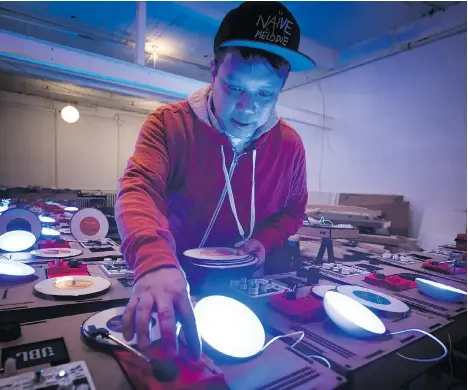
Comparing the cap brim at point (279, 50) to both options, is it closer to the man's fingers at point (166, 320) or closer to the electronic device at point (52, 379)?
the man's fingers at point (166, 320)

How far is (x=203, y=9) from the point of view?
301cm

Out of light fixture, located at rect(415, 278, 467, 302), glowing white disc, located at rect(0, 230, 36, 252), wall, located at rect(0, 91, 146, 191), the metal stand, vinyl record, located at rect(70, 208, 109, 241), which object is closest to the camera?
light fixture, located at rect(415, 278, 467, 302)

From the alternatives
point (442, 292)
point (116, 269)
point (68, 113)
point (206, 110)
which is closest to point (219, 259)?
point (206, 110)

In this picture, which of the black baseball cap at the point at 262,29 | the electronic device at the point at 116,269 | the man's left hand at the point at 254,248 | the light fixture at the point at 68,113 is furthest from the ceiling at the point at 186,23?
the man's left hand at the point at 254,248

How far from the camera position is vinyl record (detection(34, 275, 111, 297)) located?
970mm

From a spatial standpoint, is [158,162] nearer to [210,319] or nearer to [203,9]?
[210,319]

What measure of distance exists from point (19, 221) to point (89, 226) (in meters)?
0.42

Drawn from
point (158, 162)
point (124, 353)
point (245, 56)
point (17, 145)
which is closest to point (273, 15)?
point (245, 56)

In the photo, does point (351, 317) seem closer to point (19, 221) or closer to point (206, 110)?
point (206, 110)

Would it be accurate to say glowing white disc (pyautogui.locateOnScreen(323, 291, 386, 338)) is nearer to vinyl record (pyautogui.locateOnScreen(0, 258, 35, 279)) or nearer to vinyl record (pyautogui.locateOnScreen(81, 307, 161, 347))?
vinyl record (pyautogui.locateOnScreen(81, 307, 161, 347))

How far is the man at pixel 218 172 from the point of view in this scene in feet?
1.78

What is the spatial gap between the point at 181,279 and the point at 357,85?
15.6ft

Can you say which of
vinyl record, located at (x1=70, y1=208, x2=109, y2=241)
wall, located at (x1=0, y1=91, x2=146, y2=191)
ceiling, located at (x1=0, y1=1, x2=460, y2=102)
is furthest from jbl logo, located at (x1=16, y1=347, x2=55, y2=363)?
wall, located at (x1=0, y1=91, x2=146, y2=191)

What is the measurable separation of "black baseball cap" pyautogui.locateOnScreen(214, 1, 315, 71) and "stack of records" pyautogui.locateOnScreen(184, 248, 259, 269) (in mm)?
576
